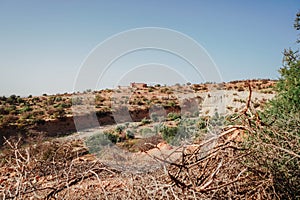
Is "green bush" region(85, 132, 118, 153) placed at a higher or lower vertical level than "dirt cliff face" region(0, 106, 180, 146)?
lower

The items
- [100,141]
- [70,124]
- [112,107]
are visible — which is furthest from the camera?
[112,107]

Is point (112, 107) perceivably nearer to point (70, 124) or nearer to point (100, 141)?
point (70, 124)

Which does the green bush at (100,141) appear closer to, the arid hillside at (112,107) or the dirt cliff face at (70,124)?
the arid hillside at (112,107)

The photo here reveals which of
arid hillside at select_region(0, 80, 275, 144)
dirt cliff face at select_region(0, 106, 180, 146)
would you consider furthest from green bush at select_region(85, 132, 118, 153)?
dirt cliff face at select_region(0, 106, 180, 146)

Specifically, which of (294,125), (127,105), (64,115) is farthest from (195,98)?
(294,125)

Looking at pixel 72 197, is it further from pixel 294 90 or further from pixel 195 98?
pixel 195 98

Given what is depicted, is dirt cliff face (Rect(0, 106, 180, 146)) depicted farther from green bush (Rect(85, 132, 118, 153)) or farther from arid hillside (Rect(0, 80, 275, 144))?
green bush (Rect(85, 132, 118, 153))

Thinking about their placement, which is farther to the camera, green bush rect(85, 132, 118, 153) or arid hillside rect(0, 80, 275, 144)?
arid hillside rect(0, 80, 275, 144)

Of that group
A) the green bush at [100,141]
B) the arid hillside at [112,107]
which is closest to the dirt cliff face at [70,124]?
the arid hillside at [112,107]

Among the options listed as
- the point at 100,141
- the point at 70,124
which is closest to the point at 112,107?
the point at 70,124

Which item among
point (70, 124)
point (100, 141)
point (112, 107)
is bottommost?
point (100, 141)

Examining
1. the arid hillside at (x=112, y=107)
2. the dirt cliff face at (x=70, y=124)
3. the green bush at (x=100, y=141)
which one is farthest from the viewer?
the arid hillside at (x=112, y=107)

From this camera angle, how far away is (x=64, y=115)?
28484 millimetres

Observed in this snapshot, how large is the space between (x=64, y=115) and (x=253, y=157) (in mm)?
27329
